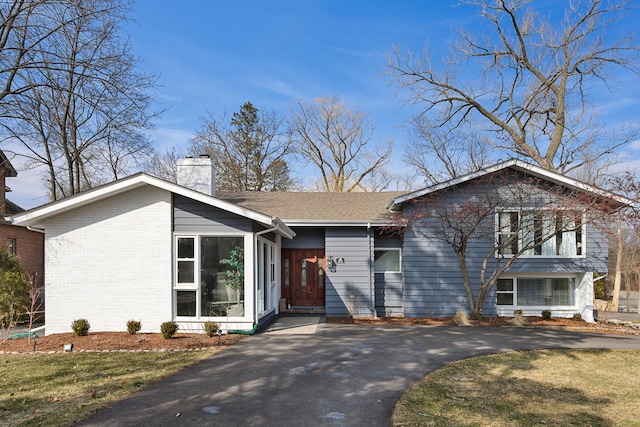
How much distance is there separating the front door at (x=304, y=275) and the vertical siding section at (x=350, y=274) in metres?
0.91

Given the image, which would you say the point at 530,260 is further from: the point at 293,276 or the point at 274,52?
the point at 274,52

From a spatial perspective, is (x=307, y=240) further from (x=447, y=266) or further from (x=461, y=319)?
(x=461, y=319)

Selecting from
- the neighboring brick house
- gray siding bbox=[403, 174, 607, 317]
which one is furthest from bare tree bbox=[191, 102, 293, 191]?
gray siding bbox=[403, 174, 607, 317]

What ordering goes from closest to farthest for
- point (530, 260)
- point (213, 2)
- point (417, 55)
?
point (213, 2), point (530, 260), point (417, 55)

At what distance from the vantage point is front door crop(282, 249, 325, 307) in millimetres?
14930

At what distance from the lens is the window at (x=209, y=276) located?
34.4 feet

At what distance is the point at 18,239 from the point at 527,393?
75.7 feet

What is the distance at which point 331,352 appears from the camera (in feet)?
28.0

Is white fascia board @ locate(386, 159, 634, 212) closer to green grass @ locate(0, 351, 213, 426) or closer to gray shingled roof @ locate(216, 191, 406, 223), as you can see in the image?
gray shingled roof @ locate(216, 191, 406, 223)

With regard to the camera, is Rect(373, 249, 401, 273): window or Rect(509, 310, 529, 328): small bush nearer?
Rect(509, 310, 529, 328): small bush

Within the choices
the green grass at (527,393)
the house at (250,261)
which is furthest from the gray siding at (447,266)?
the green grass at (527,393)

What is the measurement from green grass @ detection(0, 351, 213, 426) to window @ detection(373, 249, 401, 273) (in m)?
7.33

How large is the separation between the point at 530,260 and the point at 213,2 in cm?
1173

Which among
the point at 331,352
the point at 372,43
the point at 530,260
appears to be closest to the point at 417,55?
the point at 372,43
